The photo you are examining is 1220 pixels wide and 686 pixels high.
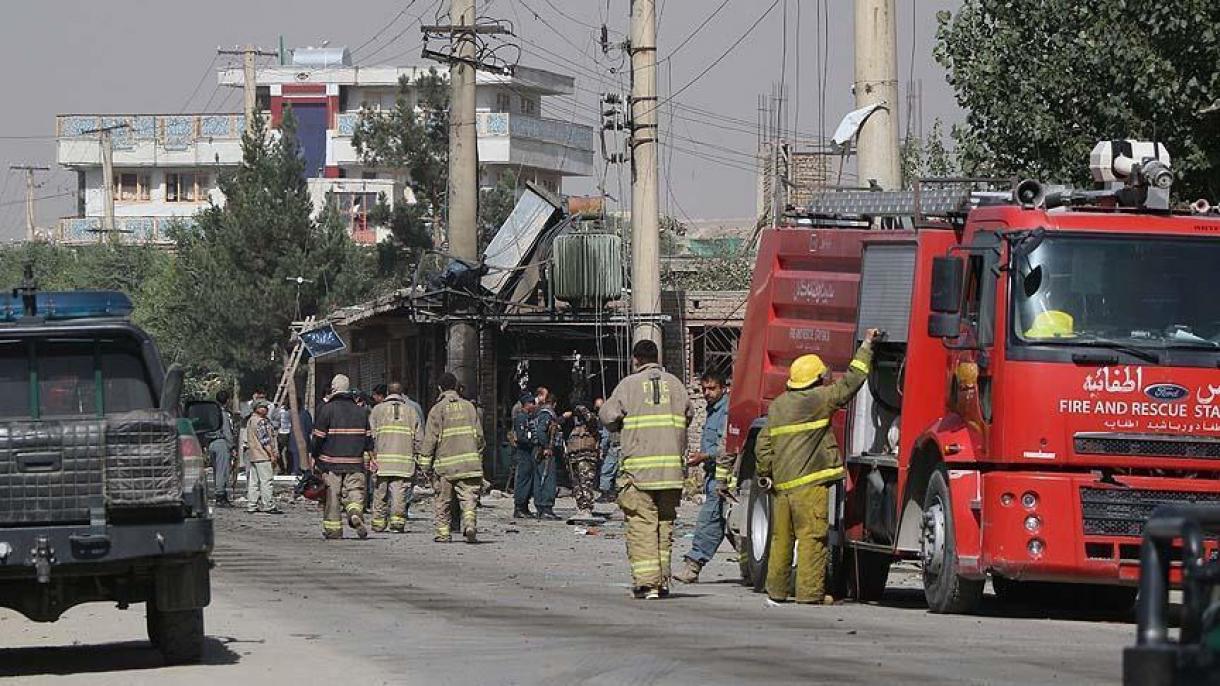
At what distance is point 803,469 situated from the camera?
15359 millimetres

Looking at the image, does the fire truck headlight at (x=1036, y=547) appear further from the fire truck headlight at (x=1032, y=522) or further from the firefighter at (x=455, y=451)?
the firefighter at (x=455, y=451)

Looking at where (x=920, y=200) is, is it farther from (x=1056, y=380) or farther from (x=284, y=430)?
(x=284, y=430)

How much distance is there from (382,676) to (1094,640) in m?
4.41

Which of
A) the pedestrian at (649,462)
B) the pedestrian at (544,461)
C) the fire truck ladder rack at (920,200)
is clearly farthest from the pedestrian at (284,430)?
the pedestrian at (649,462)

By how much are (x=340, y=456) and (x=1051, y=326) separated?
13096mm

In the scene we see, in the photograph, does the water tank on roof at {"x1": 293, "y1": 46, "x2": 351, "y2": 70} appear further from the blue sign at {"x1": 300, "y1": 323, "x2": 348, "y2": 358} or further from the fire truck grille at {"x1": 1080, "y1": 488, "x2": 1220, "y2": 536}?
the fire truck grille at {"x1": 1080, "y1": 488, "x2": 1220, "y2": 536}

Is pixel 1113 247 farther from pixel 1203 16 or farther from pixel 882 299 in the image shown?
pixel 1203 16

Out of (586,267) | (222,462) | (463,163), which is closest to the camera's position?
(222,462)

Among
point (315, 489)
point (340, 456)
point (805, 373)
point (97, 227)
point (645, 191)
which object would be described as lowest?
point (315, 489)

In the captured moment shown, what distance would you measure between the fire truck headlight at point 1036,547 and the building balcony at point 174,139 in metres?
115

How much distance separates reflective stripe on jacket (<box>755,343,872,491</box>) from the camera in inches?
602

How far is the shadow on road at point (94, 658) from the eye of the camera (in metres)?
11.6

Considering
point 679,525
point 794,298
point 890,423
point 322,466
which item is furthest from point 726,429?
point 679,525

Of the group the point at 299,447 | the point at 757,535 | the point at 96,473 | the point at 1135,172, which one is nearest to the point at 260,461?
the point at 299,447
